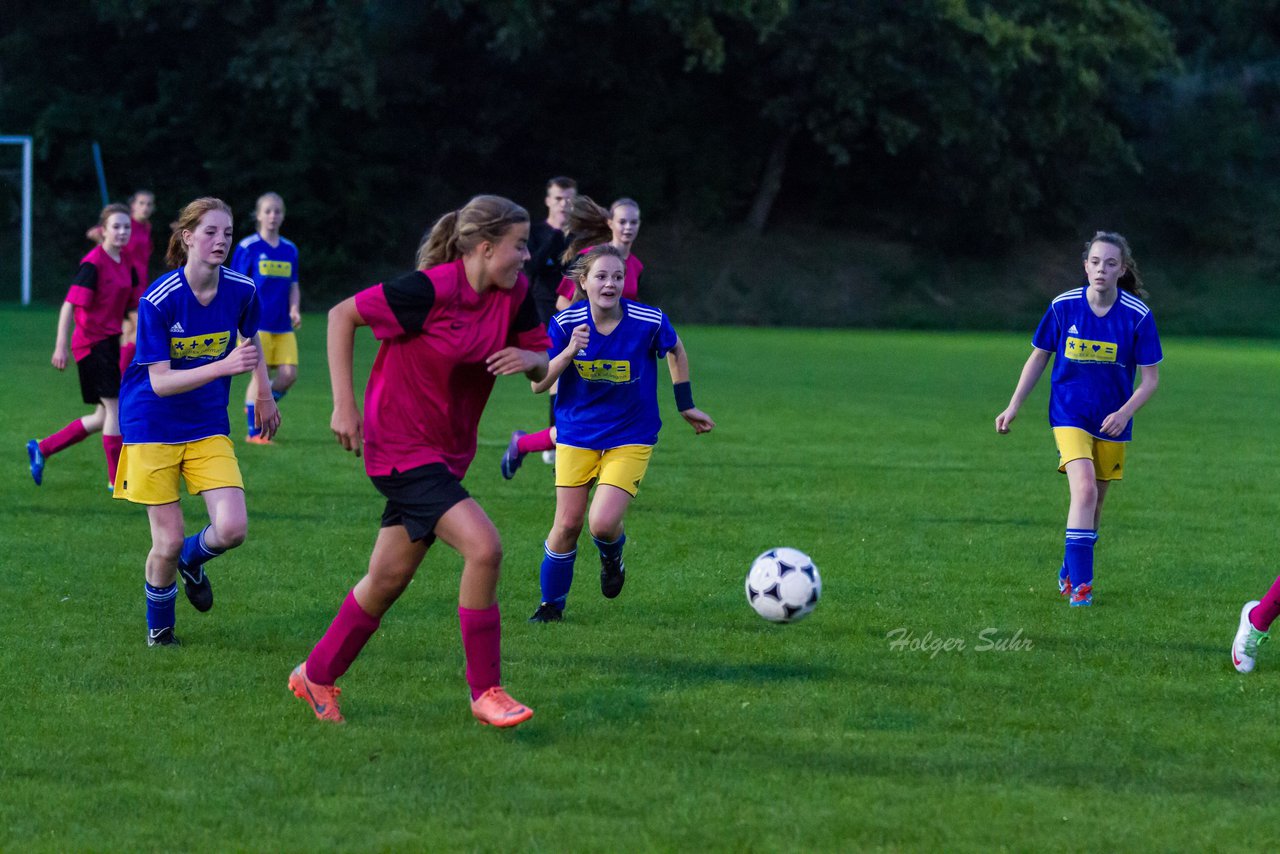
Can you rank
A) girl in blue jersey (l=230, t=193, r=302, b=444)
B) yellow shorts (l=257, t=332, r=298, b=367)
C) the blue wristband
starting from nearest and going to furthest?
the blue wristband → girl in blue jersey (l=230, t=193, r=302, b=444) → yellow shorts (l=257, t=332, r=298, b=367)

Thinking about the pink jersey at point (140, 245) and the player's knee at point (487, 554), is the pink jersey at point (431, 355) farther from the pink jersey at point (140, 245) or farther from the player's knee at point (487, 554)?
the pink jersey at point (140, 245)

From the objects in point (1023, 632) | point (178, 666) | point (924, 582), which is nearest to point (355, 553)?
point (178, 666)

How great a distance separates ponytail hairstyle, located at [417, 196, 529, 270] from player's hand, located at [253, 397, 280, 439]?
131cm

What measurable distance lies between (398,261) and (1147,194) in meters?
19.6

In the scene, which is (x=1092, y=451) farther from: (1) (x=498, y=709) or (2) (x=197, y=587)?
(2) (x=197, y=587)

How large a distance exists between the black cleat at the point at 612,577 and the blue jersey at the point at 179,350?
1668mm

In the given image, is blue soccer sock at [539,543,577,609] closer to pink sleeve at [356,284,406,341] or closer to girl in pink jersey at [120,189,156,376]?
pink sleeve at [356,284,406,341]

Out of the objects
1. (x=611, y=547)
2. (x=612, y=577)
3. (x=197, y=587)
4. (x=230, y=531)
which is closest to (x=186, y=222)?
(x=230, y=531)

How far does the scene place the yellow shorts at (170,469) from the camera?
590 cm

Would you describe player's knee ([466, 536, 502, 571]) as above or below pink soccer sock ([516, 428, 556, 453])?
above

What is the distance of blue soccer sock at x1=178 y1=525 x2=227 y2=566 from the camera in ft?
19.6

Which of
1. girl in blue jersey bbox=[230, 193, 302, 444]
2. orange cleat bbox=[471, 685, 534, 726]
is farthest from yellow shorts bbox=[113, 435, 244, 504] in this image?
girl in blue jersey bbox=[230, 193, 302, 444]

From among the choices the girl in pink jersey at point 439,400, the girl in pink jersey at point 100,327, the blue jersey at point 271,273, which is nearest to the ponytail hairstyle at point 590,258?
the girl in pink jersey at point 439,400

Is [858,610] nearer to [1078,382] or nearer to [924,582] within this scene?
[924,582]
